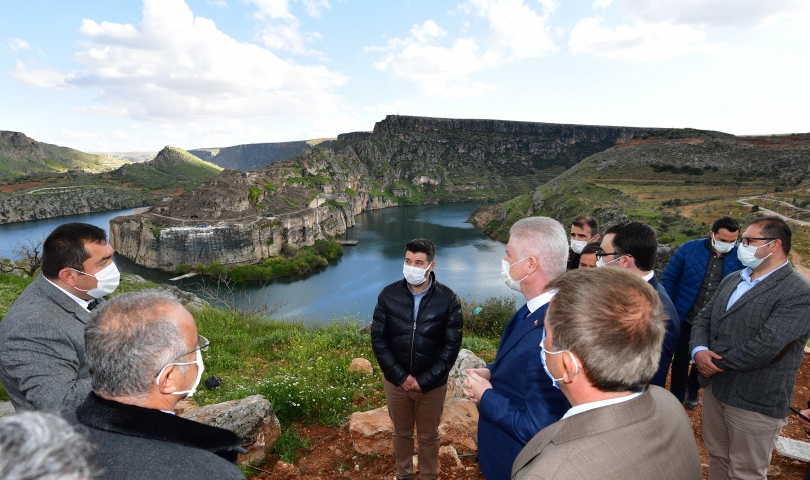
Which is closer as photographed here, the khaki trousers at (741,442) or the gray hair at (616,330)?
the gray hair at (616,330)

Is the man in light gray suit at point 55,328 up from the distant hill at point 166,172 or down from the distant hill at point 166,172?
down

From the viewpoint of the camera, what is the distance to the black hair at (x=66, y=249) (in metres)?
2.64

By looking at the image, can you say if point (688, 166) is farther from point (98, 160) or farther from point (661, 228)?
point (98, 160)

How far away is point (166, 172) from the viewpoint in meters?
133

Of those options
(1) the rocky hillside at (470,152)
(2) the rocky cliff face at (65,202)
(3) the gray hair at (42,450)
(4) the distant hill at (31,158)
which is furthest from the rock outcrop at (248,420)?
(4) the distant hill at (31,158)

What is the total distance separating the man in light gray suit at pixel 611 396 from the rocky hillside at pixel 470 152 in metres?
118

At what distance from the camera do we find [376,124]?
16262 centimetres

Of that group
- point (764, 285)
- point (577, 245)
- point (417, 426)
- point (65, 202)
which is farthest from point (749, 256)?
point (65, 202)

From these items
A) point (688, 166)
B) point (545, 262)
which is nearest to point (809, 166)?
point (688, 166)

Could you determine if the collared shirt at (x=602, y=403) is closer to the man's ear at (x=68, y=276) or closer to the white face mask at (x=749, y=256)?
the white face mask at (x=749, y=256)

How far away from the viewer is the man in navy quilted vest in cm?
468

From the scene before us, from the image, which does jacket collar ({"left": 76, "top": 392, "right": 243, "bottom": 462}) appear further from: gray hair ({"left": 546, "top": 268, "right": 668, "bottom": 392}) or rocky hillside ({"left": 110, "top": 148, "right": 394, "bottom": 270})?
rocky hillside ({"left": 110, "top": 148, "right": 394, "bottom": 270})

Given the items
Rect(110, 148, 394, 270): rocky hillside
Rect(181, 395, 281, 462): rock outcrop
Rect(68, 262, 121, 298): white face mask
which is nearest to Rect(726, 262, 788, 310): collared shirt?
Rect(181, 395, 281, 462): rock outcrop

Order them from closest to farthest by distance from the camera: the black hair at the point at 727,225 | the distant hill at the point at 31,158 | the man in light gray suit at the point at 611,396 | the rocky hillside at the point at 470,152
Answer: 1. the man in light gray suit at the point at 611,396
2. the black hair at the point at 727,225
3. the distant hill at the point at 31,158
4. the rocky hillside at the point at 470,152
